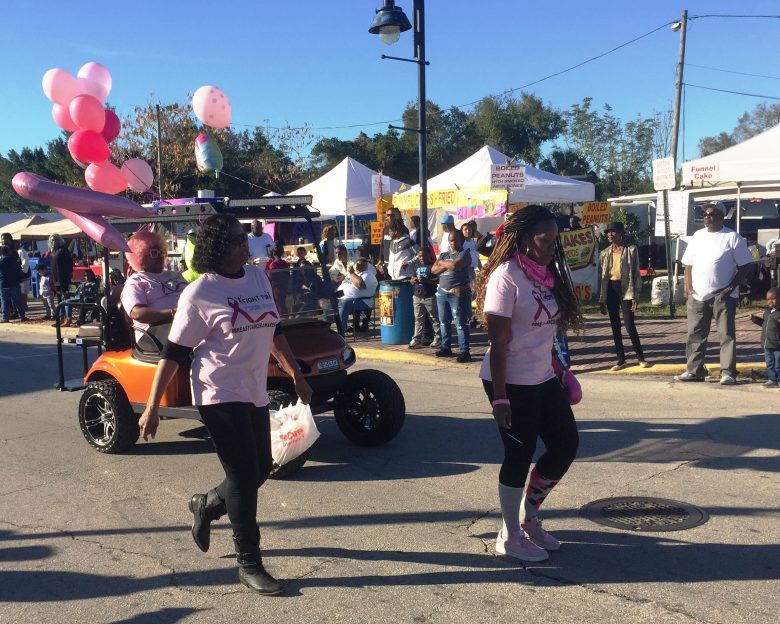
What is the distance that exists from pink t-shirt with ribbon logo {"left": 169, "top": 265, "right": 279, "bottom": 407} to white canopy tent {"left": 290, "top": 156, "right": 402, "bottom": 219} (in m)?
17.7

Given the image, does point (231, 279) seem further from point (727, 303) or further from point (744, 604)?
point (727, 303)

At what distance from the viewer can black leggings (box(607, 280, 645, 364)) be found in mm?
9484

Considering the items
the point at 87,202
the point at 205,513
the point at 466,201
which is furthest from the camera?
the point at 466,201

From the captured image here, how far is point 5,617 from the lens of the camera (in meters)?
Result: 3.68

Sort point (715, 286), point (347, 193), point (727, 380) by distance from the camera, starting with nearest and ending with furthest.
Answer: point (715, 286), point (727, 380), point (347, 193)

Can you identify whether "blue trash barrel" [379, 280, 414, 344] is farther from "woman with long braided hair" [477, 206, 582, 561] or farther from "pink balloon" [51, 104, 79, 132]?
"woman with long braided hair" [477, 206, 582, 561]

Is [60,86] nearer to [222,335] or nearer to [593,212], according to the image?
[222,335]

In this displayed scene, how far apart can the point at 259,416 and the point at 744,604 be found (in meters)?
2.39

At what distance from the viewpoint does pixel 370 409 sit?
6422 mm

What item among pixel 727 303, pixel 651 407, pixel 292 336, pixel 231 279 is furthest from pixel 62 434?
pixel 727 303

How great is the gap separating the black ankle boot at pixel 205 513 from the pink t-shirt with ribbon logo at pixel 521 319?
152cm

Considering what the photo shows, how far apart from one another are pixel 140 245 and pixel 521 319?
12.3 feet

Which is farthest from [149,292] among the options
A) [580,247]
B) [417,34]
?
[580,247]

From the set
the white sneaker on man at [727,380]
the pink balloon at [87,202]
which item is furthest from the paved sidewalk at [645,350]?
the pink balloon at [87,202]
